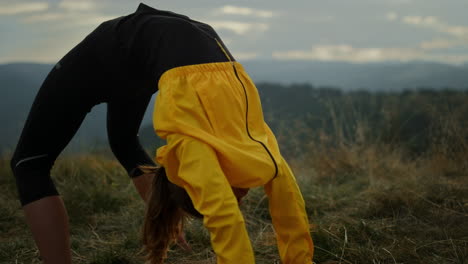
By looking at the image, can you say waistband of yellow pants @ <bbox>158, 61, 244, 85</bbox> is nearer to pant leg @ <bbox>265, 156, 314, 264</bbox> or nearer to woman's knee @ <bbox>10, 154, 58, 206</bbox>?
pant leg @ <bbox>265, 156, 314, 264</bbox>

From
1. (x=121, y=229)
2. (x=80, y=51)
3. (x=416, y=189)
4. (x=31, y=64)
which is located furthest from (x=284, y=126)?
(x=31, y=64)

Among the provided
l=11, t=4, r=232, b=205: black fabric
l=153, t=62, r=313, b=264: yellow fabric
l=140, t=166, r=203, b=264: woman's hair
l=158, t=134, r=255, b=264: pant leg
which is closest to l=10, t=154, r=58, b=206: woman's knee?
l=11, t=4, r=232, b=205: black fabric

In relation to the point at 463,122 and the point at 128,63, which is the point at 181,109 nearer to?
the point at 128,63

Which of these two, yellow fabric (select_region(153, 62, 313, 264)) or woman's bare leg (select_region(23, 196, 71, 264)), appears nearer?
yellow fabric (select_region(153, 62, 313, 264))

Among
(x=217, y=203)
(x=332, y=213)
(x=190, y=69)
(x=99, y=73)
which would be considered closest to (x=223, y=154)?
(x=217, y=203)

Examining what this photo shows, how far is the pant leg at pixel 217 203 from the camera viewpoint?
4.34 ft

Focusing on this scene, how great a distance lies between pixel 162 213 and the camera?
179 centimetres

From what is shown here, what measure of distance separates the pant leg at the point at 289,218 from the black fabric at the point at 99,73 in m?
0.46

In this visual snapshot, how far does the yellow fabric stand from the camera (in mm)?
1333

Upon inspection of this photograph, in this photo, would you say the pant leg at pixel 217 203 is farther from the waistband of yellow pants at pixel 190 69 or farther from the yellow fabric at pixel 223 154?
the waistband of yellow pants at pixel 190 69

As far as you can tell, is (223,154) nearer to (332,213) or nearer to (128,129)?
(128,129)

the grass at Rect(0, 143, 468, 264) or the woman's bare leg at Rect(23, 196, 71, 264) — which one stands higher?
the woman's bare leg at Rect(23, 196, 71, 264)

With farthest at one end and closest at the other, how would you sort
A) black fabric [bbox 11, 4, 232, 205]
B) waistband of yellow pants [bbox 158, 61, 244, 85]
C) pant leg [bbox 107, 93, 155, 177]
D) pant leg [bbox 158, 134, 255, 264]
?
pant leg [bbox 107, 93, 155, 177], black fabric [bbox 11, 4, 232, 205], waistband of yellow pants [bbox 158, 61, 244, 85], pant leg [bbox 158, 134, 255, 264]

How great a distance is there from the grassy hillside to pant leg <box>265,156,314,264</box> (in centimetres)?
65
